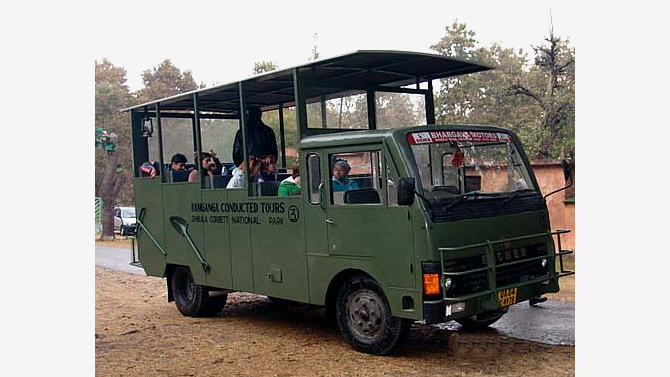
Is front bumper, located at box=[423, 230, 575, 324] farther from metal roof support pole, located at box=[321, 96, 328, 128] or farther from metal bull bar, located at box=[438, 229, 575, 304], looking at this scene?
metal roof support pole, located at box=[321, 96, 328, 128]

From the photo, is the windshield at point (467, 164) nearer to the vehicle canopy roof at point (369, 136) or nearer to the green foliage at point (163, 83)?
the vehicle canopy roof at point (369, 136)

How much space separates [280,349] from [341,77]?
8.72 feet

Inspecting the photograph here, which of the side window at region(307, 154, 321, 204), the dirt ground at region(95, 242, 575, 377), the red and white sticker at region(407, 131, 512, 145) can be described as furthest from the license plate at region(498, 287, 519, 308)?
the side window at region(307, 154, 321, 204)

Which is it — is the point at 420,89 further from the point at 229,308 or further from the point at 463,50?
the point at 229,308

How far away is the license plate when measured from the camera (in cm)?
553

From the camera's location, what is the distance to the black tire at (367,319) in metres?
5.55

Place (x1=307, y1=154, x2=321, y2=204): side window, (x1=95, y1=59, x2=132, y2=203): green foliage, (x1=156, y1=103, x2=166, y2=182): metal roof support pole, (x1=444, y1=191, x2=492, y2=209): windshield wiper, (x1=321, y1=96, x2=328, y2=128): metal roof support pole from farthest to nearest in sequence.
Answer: (x1=95, y1=59, x2=132, y2=203): green foliage < (x1=156, y1=103, x2=166, y2=182): metal roof support pole < (x1=321, y1=96, x2=328, y2=128): metal roof support pole < (x1=307, y1=154, x2=321, y2=204): side window < (x1=444, y1=191, x2=492, y2=209): windshield wiper

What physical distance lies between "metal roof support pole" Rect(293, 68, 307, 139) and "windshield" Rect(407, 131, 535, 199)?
3.68ft

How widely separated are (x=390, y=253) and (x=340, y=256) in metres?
0.59

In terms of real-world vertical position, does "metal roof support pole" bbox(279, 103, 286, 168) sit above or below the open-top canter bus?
above

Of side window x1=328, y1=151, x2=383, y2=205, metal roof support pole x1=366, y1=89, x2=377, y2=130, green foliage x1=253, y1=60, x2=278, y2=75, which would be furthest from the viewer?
green foliage x1=253, y1=60, x2=278, y2=75

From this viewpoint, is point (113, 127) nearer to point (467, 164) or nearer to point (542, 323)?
point (467, 164)

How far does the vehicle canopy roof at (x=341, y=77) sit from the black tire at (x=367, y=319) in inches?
70.8

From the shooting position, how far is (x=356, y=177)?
5844mm
